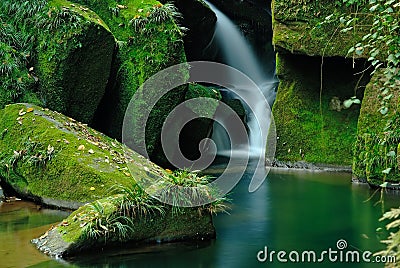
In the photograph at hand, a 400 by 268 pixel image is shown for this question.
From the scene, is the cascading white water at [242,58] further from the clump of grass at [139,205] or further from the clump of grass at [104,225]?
the clump of grass at [104,225]

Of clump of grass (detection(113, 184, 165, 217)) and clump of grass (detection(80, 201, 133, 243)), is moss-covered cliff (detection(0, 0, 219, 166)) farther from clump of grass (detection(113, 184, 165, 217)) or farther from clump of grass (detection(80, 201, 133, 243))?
clump of grass (detection(80, 201, 133, 243))

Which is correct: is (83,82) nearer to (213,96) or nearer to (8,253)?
(213,96)

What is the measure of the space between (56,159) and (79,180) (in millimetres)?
530

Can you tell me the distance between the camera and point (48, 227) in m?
6.88

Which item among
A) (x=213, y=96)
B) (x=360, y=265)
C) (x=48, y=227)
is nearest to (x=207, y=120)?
(x=213, y=96)

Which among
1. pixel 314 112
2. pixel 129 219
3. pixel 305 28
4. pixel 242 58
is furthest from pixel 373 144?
pixel 242 58

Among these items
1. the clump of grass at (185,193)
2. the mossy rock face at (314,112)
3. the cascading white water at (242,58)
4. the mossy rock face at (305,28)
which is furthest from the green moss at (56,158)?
the cascading white water at (242,58)

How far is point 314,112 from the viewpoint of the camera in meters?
11.8

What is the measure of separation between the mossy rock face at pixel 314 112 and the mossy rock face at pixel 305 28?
0.87 meters

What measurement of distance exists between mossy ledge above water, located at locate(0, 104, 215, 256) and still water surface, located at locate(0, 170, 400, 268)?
0.56 feet

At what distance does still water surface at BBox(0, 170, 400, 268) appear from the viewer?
230 inches

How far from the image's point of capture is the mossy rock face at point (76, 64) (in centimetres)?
973

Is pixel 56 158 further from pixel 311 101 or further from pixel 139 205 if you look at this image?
pixel 311 101

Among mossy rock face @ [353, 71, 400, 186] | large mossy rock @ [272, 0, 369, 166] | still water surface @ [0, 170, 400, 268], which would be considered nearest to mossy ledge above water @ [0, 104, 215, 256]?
still water surface @ [0, 170, 400, 268]
